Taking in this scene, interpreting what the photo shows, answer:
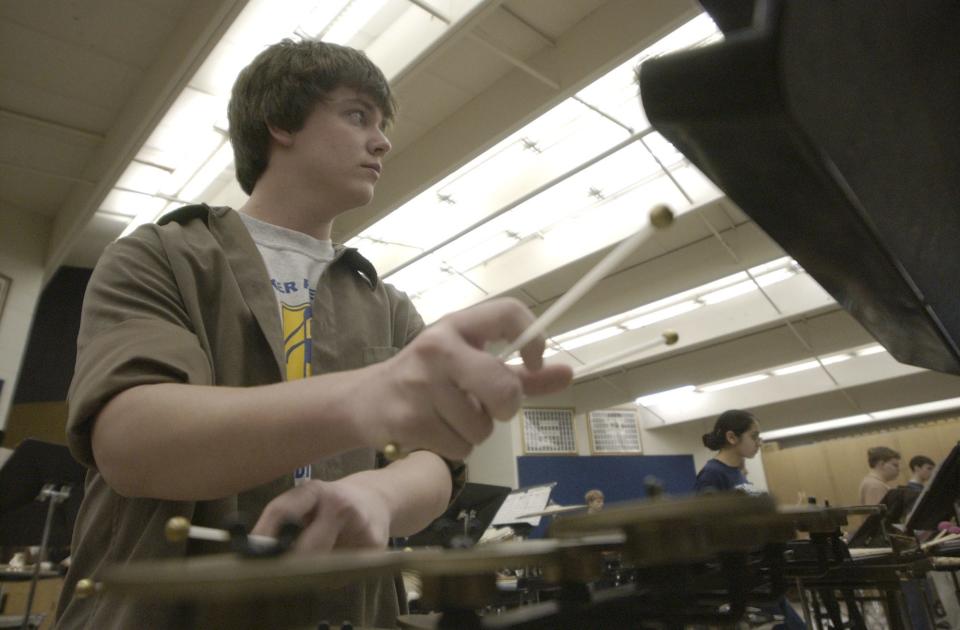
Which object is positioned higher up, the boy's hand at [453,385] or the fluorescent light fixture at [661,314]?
the fluorescent light fixture at [661,314]

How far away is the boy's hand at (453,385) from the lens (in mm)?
424

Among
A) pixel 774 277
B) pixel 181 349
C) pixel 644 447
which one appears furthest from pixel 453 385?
pixel 644 447

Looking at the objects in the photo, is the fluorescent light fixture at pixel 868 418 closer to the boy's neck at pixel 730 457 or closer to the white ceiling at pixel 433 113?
the white ceiling at pixel 433 113

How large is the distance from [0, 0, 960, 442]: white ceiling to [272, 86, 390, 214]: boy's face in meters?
2.34

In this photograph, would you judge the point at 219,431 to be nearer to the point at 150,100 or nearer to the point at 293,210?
the point at 293,210

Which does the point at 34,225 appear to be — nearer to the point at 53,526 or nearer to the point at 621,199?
the point at 53,526

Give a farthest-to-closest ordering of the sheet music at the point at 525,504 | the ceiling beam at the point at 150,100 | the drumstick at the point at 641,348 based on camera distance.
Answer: the sheet music at the point at 525,504
the ceiling beam at the point at 150,100
the drumstick at the point at 641,348

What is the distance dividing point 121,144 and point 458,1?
267 centimetres

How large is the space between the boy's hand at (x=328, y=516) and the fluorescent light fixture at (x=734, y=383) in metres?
9.05

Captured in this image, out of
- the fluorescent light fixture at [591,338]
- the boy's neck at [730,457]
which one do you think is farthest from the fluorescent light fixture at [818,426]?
the boy's neck at [730,457]

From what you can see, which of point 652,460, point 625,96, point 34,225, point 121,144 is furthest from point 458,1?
point 652,460

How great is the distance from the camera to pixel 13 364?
199 inches

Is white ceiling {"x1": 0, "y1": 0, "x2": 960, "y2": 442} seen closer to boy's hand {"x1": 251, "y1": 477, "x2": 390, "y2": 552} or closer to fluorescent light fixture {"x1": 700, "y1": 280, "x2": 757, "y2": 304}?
fluorescent light fixture {"x1": 700, "y1": 280, "x2": 757, "y2": 304}

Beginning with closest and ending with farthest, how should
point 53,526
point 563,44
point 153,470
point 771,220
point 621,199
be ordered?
1. point 153,470
2. point 771,220
3. point 53,526
4. point 563,44
5. point 621,199
